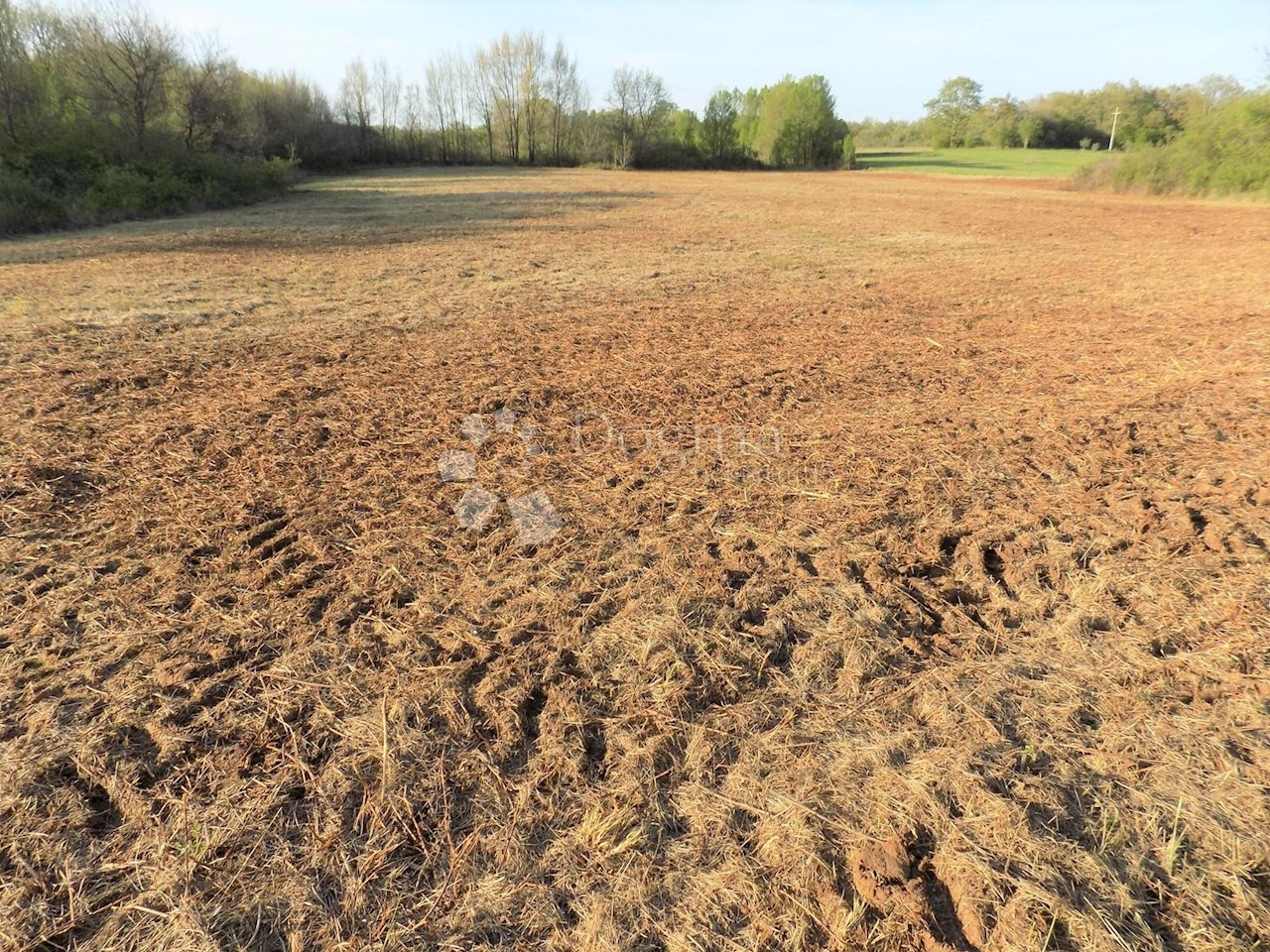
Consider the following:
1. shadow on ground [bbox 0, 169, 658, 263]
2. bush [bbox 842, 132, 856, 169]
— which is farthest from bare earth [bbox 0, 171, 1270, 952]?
bush [bbox 842, 132, 856, 169]

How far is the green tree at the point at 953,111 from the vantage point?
244 ft

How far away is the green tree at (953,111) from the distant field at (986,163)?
891 centimetres

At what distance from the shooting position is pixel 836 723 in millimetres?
2449

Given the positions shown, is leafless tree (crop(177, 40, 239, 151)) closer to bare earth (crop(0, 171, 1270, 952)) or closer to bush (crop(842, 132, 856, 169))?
bare earth (crop(0, 171, 1270, 952))

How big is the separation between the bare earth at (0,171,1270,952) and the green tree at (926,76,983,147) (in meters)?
83.5

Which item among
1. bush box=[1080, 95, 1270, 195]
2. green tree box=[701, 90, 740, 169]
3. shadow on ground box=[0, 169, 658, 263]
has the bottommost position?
shadow on ground box=[0, 169, 658, 263]

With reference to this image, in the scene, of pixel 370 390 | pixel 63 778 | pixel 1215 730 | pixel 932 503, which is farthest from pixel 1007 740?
pixel 370 390

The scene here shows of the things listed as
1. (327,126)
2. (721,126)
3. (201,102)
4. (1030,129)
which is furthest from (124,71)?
(1030,129)

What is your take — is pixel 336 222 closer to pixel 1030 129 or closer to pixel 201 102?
pixel 201 102

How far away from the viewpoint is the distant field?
44875mm
